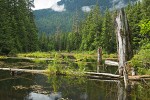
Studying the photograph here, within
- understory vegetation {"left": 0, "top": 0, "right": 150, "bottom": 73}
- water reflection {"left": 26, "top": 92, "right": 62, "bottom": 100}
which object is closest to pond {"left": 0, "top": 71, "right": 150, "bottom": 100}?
water reflection {"left": 26, "top": 92, "right": 62, "bottom": 100}

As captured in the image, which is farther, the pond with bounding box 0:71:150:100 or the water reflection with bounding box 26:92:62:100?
the pond with bounding box 0:71:150:100

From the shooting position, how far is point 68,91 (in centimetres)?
1449

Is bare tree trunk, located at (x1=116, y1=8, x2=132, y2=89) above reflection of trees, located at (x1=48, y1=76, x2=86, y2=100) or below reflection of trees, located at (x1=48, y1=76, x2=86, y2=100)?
above

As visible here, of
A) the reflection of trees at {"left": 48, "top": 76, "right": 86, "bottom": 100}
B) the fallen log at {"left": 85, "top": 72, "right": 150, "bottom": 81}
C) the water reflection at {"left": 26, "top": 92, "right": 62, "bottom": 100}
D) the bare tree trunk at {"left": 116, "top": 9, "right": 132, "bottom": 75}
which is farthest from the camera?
the fallen log at {"left": 85, "top": 72, "right": 150, "bottom": 81}

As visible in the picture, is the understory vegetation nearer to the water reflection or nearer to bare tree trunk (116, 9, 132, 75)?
bare tree trunk (116, 9, 132, 75)

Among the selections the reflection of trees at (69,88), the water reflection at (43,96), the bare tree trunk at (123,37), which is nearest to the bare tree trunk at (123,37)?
the bare tree trunk at (123,37)

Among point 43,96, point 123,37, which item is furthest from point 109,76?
point 43,96

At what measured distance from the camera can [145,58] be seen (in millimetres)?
16141

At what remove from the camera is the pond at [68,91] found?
42.4ft

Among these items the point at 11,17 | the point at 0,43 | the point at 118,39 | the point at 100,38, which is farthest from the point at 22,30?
the point at 118,39

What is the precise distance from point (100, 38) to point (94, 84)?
54162 mm

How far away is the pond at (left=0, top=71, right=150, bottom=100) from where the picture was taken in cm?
1294

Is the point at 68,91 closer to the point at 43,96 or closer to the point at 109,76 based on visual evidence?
the point at 43,96

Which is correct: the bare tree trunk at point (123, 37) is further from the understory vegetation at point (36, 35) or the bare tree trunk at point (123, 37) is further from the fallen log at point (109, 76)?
the understory vegetation at point (36, 35)
